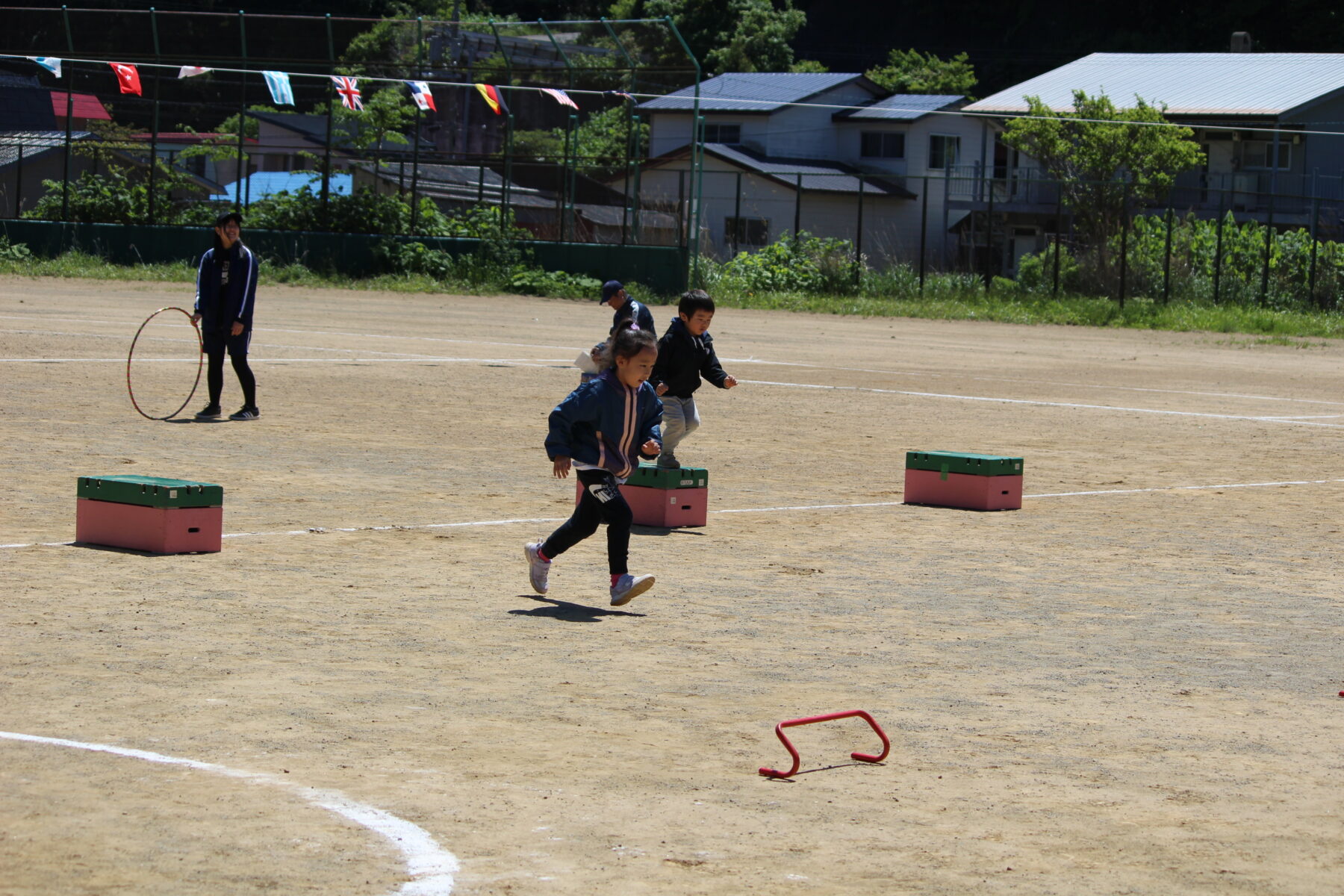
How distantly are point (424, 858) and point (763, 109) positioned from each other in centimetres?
6117

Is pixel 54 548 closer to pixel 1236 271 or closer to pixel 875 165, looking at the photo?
pixel 1236 271

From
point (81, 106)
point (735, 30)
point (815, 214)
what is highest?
point (735, 30)

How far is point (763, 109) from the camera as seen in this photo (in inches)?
2527

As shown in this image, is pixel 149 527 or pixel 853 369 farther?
pixel 853 369

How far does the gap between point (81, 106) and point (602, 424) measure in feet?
120

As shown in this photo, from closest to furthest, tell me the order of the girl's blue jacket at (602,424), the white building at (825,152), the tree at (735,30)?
the girl's blue jacket at (602,424), the white building at (825,152), the tree at (735,30)

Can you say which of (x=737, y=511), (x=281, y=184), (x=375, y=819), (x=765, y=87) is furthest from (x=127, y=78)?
(x=375, y=819)

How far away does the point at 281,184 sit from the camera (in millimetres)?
45688

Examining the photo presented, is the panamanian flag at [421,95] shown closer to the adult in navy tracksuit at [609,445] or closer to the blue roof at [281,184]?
the blue roof at [281,184]

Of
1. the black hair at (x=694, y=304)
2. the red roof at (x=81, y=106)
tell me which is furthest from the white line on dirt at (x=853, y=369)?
the red roof at (x=81, y=106)

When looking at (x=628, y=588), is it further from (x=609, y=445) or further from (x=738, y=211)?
(x=738, y=211)

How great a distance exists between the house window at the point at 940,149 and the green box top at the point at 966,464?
2137 inches

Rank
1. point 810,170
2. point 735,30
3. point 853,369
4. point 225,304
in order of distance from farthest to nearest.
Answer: point 735,30
point 810,170
point 853,369
point 225,304

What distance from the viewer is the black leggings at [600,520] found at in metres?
8.65
